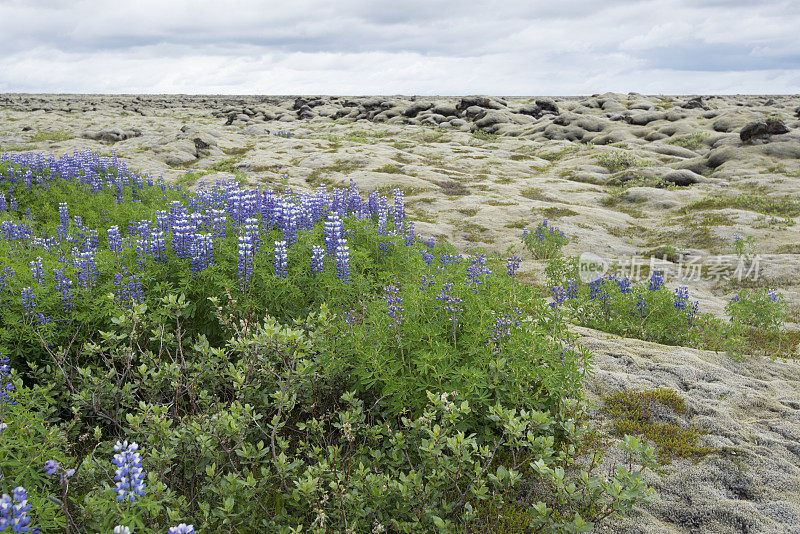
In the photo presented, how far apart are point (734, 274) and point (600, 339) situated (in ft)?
31.0

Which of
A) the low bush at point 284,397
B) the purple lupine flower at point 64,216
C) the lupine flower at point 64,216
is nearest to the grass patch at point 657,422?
the low bush at point 284,397

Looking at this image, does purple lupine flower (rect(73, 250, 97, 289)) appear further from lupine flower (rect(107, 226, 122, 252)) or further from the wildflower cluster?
the wildflower cluster

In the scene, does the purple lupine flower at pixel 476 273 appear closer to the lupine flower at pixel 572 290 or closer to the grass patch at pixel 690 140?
the lupine flower at pixel 572 290

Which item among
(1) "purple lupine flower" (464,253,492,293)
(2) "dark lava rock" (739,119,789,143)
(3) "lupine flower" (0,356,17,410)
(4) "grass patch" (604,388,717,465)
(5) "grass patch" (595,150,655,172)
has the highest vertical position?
(2) "dark lava rock" (739,119,789,143)

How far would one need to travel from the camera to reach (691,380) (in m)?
7.08

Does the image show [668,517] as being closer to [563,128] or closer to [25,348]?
[25,348]

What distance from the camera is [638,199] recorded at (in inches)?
1009

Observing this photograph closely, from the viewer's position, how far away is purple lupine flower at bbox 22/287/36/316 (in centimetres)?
627

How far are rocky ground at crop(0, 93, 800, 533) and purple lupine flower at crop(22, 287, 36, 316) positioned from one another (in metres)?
7.39

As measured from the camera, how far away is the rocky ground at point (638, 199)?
5.10m

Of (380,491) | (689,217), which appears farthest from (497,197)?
(380,491)

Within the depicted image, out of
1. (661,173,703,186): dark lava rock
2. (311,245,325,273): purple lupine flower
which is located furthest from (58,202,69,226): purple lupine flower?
(661,173,703,186): dark lava rock

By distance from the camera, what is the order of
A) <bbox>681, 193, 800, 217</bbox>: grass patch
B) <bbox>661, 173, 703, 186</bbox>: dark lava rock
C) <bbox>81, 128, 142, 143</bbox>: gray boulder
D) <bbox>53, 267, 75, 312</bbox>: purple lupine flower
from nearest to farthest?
1. <bbox>53, 267, 75, 312</bbox>: purple lupine flower
2. <bbox>681, 193, 800, 217</bbox>: grass patch
3. <bbox>661, 173, 703, 186</bbox>: dark lava rock
4. <bbox>81, 128, 142, 143</bbox>: gray boulder

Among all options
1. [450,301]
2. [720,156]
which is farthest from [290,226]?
[720,156]
